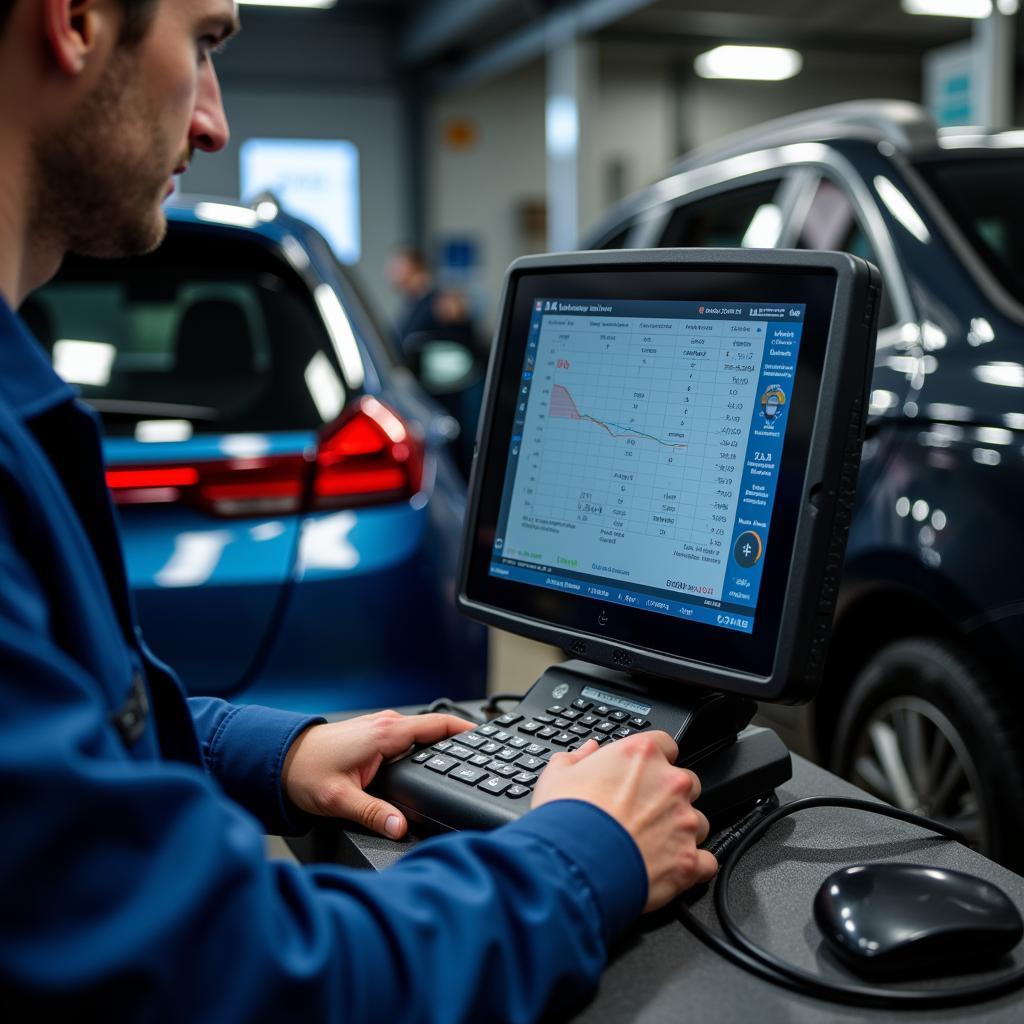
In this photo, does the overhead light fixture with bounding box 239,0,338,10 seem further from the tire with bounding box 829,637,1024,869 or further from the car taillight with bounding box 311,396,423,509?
the tire with bounding box 829,637,1024,869

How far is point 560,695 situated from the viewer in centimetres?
115

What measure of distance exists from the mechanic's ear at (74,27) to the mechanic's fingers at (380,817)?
2.00ft

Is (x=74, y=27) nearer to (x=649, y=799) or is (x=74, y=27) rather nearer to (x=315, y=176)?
(x=649, y=799)

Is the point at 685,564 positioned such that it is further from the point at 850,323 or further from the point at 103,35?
the point at 103,35

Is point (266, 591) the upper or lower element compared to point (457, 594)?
lower

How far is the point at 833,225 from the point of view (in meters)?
2.64

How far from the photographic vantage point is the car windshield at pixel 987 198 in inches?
92.9

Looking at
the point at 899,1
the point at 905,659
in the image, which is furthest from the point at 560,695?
the point at 899,1

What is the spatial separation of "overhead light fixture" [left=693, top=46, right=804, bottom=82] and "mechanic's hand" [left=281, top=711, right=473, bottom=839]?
1258 centimetres

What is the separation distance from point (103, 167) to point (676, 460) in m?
0.52

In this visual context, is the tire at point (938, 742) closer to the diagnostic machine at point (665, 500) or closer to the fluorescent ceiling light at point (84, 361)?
the diagnostic machine at point (665, 500)

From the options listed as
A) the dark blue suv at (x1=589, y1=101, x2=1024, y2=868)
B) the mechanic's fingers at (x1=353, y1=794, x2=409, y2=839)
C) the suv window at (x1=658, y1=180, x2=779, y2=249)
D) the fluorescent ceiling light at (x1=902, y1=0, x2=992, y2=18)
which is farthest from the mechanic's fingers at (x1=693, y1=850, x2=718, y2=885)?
the fluorescent ceiling light at (x1=902, y1=0, x2=992, y2=18)

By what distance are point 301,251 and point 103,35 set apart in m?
1.72

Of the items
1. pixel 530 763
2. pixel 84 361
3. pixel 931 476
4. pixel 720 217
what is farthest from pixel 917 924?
pixel 720 217
